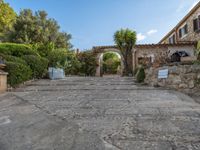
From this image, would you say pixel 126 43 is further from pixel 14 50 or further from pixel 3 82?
pixel 3 82

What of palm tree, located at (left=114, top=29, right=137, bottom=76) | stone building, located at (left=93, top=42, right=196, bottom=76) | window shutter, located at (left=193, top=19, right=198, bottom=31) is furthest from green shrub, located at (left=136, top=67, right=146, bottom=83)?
window shutter, located at (left=193, top=19, right=198, bottom=31)

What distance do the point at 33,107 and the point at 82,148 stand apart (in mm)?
2749

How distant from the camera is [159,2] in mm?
12219

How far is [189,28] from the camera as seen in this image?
1705 cm

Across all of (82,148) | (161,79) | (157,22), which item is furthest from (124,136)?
(157,22)

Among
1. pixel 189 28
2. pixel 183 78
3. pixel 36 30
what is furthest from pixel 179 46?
pixel 36 30

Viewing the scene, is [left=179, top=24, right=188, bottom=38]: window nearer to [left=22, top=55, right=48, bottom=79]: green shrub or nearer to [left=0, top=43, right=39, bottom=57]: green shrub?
[left=22, top=55, right=48, bottom=79]: green shrub

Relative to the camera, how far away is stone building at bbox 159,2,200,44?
15.4 metres

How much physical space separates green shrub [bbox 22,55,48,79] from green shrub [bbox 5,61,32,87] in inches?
37.7

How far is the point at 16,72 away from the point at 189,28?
14.0m

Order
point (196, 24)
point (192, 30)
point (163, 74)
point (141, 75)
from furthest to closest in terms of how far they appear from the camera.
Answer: point (192, 30)
point (196, 24)
point (141, 75)
point (163, 74)

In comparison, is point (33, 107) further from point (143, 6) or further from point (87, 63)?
point (87, 63)

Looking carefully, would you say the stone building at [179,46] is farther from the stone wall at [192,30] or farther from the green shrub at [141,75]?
the green shrub at [141,75]

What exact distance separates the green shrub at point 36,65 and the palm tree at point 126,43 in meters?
6.90
